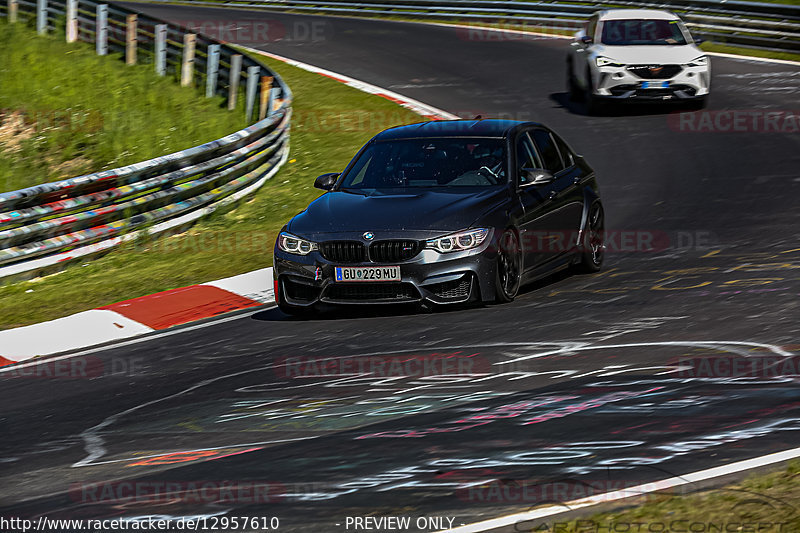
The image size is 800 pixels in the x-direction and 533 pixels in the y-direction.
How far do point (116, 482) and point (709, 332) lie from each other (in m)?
4.32

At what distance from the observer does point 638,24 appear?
72.1 feet

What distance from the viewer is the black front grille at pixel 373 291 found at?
9.99 meters

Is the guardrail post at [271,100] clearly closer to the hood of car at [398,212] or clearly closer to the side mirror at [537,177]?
the hood of car at [398,212]

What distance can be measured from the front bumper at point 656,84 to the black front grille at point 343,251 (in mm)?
11523

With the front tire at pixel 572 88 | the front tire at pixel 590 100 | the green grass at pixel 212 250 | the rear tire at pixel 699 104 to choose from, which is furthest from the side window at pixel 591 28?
the green grass at pixel 212 250

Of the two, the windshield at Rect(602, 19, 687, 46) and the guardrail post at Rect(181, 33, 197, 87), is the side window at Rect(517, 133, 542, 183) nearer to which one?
the windshield at Rect(602, 19, 687, 46)

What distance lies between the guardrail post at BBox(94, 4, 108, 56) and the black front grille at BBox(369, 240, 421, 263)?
17.9 meters

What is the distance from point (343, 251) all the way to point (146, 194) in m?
6.04

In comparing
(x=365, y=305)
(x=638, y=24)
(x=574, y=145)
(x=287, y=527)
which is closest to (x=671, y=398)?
(x=287, y=527)

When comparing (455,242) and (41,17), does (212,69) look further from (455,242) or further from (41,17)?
(455,242)

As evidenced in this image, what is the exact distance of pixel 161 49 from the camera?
24.7 metres

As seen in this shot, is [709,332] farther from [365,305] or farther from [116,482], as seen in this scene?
[116,482]

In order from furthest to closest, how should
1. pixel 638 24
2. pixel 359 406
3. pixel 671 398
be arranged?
pixel 638 24, pixel 359 406, pixel 671 398

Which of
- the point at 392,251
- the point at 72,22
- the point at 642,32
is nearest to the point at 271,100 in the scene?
the point at 642,32
